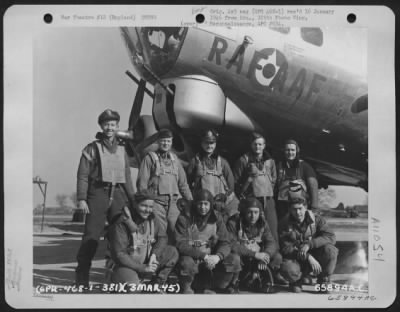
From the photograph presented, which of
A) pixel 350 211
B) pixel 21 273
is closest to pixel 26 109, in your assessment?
pixel 21 273

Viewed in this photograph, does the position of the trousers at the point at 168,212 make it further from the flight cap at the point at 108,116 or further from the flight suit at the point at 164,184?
the flight cap at the point at 108,116

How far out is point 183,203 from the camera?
2.36 metres

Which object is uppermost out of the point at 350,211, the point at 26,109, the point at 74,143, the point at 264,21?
the point at 264,21

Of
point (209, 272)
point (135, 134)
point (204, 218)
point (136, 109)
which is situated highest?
point (136, 109)

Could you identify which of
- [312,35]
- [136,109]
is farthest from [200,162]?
[312,35]

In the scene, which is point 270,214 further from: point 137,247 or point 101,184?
point 101,184

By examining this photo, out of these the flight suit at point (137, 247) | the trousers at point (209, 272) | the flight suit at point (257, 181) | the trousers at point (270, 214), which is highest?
the flight suit at point (257, 181)

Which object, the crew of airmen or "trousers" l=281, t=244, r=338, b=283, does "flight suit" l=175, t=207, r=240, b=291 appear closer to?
the crew of airmen

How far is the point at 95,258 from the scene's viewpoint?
2383 mm

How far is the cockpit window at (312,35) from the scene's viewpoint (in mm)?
2404

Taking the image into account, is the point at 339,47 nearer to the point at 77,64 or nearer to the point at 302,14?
the point at 302,14

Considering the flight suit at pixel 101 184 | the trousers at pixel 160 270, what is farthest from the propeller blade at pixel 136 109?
the trousers at pixel 160 270

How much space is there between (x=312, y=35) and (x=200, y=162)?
2.43 feet

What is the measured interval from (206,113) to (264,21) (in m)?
0.48
